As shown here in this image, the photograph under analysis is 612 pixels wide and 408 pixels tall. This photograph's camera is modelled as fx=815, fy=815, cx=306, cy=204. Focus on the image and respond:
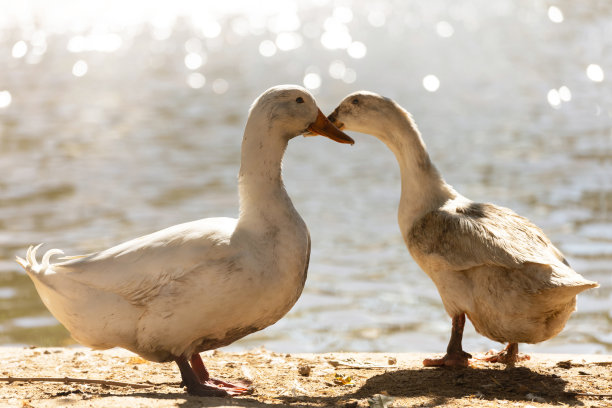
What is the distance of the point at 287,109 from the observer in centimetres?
468

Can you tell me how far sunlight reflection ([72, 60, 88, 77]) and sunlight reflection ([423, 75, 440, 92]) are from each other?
8.79 metres

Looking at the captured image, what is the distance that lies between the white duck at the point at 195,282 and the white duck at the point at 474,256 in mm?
908

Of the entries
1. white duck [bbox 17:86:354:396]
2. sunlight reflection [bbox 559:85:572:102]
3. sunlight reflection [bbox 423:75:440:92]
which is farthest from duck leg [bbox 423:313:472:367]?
sunlight reflection [bbox 423:75:440:92]

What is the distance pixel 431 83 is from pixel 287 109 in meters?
14.5

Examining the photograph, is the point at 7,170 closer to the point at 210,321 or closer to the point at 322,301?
the point at 322,301

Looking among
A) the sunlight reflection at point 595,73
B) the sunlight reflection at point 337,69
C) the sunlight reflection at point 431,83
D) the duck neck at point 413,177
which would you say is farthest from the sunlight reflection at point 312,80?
the duck neck at point 413,177

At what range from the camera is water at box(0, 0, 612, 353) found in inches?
305

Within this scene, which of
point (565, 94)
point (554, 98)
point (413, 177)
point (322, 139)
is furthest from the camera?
point (565, 94)

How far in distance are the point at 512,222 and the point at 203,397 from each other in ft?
7.07

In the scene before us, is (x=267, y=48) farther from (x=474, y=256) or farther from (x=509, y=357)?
(x=474, y=256)

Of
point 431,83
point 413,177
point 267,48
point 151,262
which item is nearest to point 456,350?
point 413,177

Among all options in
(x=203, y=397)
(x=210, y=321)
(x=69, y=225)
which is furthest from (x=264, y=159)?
(x=69, y=225)

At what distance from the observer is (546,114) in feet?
51.7

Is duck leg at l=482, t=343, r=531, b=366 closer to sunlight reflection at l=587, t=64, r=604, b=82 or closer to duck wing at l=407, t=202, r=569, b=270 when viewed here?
duck wing at l=407, t=202, r=569, b=270
